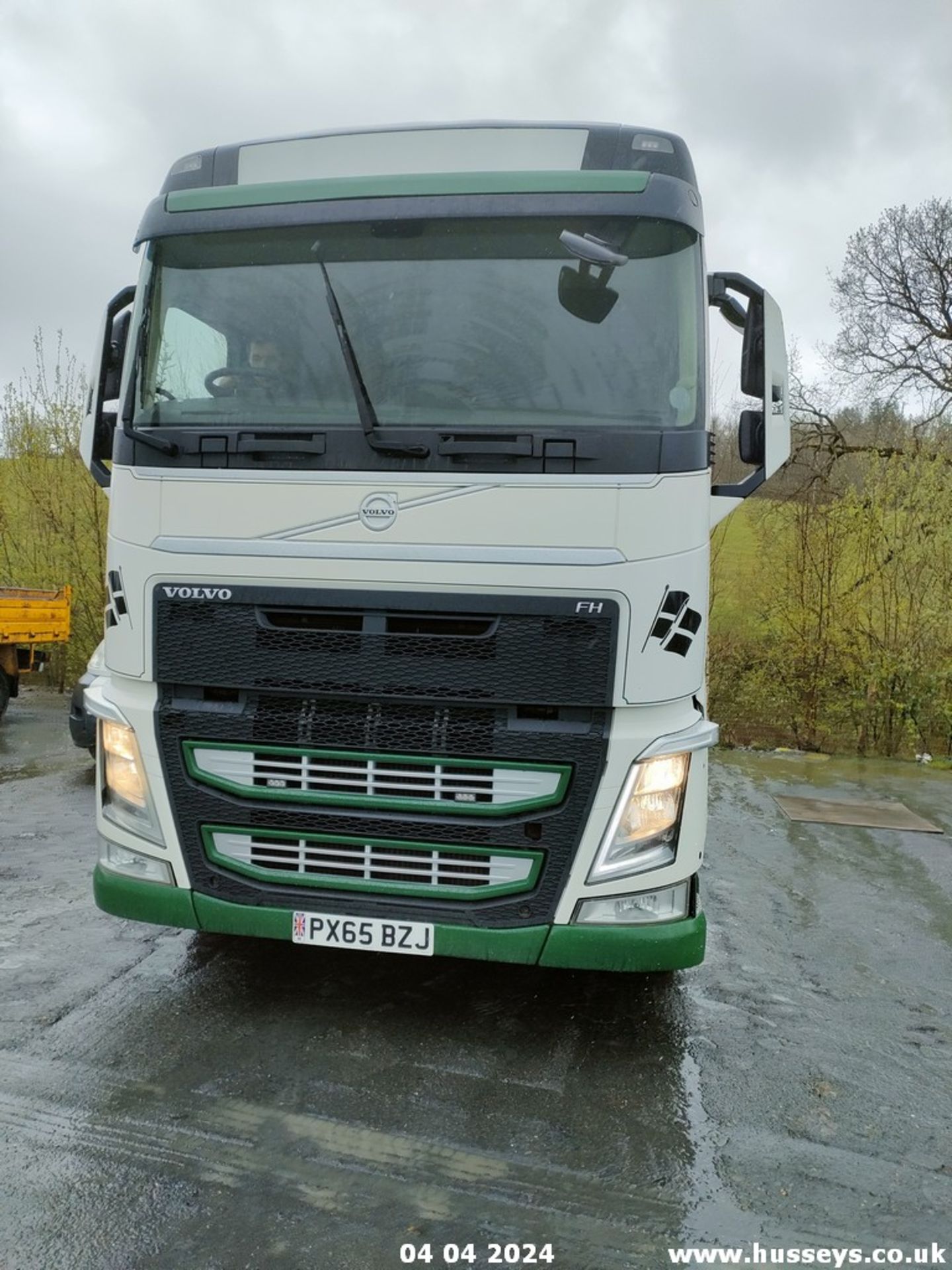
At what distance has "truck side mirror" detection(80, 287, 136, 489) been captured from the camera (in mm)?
4242

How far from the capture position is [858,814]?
8672mm

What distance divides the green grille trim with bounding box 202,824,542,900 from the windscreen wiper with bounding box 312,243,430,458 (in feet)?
4.48

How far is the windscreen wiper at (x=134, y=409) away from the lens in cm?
372

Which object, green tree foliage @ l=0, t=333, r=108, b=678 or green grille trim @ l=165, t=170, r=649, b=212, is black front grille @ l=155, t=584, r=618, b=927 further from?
green tree foliage @ l=0, t=333, r=108, b=678

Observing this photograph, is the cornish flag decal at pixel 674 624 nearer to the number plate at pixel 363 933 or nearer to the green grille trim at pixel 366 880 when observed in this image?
the green grille trim at pixel 366 880

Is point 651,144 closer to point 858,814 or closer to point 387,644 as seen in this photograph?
point 387,644

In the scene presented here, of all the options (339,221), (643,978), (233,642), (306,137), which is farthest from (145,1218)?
(306,137)

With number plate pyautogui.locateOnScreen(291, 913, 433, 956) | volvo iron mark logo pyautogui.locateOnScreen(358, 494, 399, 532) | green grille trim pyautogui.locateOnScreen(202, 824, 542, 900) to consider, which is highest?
volvo iron mark logo pyautogui.locateOnScreen(358, 494, 399, 532)

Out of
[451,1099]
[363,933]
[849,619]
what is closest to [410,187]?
[363,933]

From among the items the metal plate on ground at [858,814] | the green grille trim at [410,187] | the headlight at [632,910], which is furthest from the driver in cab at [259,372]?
the metal plate on ground at [858,814]

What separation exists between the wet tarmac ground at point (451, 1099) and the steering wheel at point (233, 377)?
238 cm

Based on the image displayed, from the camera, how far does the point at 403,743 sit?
11.7ft

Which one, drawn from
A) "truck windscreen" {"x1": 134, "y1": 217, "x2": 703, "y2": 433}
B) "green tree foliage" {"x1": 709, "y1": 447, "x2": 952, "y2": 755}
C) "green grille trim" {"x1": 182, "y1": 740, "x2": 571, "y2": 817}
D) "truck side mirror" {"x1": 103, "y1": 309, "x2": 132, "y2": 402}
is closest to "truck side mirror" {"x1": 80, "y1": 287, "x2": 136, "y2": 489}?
"truck side mirror" {"x1": 103, "y1": 309, "x2": 132, "y2": 402}

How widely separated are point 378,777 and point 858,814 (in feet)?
20.7
